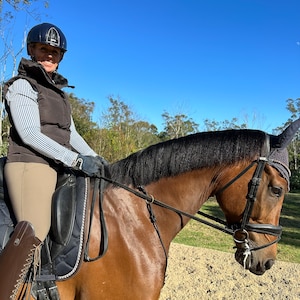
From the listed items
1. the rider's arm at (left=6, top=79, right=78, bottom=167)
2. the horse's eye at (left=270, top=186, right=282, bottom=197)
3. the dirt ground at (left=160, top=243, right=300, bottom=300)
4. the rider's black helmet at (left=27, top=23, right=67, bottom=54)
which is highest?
the rider's black helmet at (left=27, top=23, right=67, bottom=54)

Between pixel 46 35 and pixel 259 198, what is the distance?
1784mm

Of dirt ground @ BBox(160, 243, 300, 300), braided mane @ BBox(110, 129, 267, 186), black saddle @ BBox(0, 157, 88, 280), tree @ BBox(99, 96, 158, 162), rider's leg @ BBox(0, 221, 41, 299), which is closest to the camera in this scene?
rider's leg @ BBox(0, 221, 41, 299)

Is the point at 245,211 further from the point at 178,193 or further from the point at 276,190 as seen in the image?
the point at 178,193

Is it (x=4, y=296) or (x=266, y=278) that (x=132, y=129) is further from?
(x=4, y=296)

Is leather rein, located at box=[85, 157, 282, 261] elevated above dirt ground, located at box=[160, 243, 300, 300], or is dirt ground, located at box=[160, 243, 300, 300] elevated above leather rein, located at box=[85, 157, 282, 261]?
leather rein, located at box=[85, 157, 282, 261]

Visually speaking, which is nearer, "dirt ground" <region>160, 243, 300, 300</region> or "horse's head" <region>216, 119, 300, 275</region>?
"horse's head" <region>216, 119, 300, 275</region>

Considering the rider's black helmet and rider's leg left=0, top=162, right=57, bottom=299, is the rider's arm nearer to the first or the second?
rider's leg left=0, top=162, right=57, bottom=299

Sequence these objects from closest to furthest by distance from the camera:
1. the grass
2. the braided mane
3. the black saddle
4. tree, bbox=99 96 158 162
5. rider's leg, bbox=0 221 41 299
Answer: rider's leg, bbox=0 221 41 299 < the black saddle < the braided mane < the grass < tree, bbox=99 96 158 162

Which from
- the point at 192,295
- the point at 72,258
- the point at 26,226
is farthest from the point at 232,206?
the point at 192,295

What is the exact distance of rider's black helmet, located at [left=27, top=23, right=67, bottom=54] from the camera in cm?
213

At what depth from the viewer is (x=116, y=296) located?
1.97 m

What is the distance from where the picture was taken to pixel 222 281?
16.9 feet

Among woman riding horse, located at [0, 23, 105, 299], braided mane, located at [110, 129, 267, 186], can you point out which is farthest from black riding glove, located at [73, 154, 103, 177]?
braided mane, located at [110, 129, 267, 186]

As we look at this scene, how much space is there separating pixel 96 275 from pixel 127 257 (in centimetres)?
22
